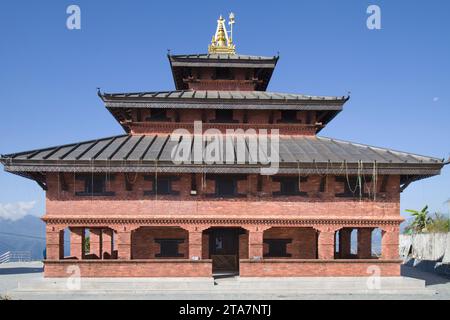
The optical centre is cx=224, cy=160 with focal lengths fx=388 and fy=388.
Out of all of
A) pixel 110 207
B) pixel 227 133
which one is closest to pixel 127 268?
pixel 110 207

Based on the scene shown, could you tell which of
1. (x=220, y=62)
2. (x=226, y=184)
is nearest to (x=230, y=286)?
(x=226, y=184)

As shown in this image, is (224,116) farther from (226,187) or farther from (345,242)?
(345,242)

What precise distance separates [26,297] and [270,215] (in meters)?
12.0

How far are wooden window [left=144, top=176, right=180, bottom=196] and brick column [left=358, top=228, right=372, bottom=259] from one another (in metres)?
11.1

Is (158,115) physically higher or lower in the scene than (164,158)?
higher

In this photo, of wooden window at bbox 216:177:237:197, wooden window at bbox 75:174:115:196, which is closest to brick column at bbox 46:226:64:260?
wooden window at bbox 75:174:115:196

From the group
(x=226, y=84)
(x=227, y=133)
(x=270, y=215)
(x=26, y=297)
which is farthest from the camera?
(x=226, y=84)

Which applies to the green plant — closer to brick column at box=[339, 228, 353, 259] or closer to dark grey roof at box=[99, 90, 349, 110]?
brick column at box=[339, 228, 353, 259]

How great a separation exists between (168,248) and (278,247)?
247 inches

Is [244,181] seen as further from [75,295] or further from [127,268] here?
[75,295]

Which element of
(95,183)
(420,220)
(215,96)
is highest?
(215,96)

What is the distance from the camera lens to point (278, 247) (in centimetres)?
2223

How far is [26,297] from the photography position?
1728 cm

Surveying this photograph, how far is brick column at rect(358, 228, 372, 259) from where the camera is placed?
22719 mm
